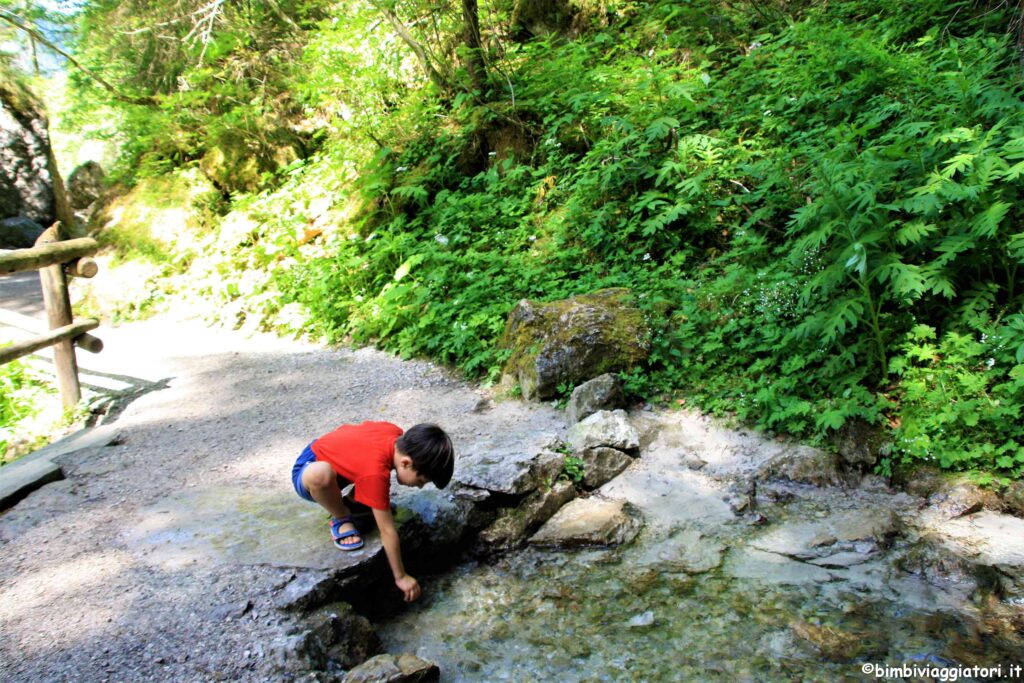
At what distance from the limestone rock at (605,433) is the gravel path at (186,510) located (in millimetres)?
530

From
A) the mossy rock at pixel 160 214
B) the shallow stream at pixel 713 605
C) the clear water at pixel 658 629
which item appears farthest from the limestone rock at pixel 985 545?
the mossy rock at pixel 160 214

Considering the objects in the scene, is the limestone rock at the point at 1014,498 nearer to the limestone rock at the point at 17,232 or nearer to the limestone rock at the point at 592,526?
the limestone rock at the point at 592,526

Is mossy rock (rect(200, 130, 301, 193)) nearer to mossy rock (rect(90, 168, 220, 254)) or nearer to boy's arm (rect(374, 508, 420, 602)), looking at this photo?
mossy rock (rect(90, 168, 220, 254))

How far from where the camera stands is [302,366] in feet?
25.3

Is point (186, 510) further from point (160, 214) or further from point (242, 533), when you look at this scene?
point (160, 214)

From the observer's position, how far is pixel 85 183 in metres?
15.6

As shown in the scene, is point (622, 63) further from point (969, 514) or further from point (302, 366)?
point (969, 514)

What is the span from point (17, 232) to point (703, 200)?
46.7 ft

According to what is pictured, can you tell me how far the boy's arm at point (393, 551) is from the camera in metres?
3.32

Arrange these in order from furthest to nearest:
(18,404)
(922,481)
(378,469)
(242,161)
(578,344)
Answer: (242,161) → (18,404) → (578,344) → (922,481) → (378,469)

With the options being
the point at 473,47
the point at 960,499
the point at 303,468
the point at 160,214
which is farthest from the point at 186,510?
the point at 160,214

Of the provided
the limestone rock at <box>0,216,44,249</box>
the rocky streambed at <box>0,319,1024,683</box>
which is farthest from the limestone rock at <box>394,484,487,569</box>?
the limestone rock at <box>0,216,44,249</box>

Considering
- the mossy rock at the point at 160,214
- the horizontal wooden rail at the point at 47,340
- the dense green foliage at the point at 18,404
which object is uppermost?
the mossy rock at the point at 160,214

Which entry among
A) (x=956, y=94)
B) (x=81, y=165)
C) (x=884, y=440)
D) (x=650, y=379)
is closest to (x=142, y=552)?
(x=650, y=379)
